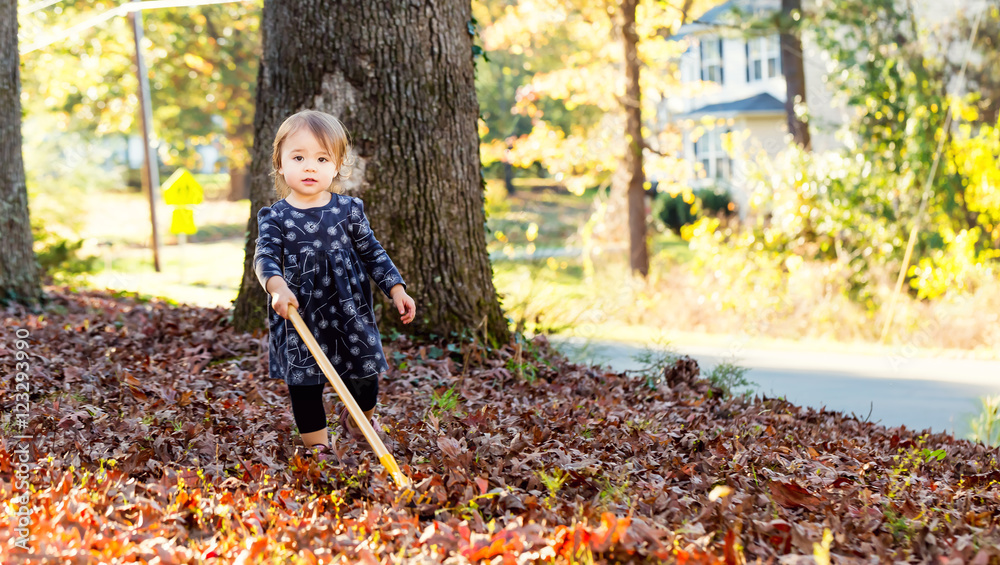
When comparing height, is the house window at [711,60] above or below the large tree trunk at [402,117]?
above

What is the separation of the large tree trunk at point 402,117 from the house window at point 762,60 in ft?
90.8

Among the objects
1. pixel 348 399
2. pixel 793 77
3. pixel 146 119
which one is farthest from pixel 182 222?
pixel 348 399

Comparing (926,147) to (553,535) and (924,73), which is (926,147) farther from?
(553,535)

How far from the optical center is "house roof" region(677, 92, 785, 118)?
95.0 ft

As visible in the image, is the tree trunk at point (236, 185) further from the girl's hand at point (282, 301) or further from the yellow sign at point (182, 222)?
the girl's hand at point (282, 301)

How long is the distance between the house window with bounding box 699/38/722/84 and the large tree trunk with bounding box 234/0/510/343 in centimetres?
2798

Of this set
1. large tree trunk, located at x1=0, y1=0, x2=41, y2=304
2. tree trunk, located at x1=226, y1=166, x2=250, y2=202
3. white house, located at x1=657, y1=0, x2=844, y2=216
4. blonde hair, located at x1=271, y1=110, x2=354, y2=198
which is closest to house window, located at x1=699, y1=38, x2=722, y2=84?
white house, located at x1=657, y1=0, x2=844, y2=216

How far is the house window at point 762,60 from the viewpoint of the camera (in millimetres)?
30734

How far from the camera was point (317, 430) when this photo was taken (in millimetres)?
3551

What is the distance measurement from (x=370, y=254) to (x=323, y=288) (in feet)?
0.88

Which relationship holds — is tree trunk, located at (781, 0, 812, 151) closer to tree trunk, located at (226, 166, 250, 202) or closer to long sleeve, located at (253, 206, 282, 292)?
long sleeve, located at (253, 206, 282, 292)

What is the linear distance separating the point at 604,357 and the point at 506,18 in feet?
37.7

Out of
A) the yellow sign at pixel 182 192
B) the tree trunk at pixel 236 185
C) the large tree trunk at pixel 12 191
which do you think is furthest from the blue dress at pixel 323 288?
the tree trunk at pixel 236 185

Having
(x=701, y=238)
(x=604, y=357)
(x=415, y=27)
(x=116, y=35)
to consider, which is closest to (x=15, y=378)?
(x=415, y=27)
